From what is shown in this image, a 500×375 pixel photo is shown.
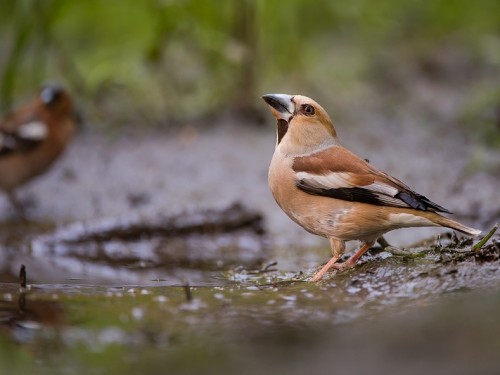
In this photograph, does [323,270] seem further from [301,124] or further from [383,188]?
[301,124]

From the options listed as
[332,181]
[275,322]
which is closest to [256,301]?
[275,322]

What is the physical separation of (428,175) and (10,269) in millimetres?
3999

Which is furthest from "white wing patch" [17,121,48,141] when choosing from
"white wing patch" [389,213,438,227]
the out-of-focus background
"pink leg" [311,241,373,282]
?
"white wing patch" [389,213,438,227]

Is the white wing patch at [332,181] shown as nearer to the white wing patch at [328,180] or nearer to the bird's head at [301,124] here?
the white wing patch at [328,180]

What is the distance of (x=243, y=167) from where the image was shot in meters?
8.58

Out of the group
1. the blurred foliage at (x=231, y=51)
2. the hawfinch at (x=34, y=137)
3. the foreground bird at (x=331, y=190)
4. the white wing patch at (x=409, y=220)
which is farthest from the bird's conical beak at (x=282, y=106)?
the hawfinch at (x=34, y=137)

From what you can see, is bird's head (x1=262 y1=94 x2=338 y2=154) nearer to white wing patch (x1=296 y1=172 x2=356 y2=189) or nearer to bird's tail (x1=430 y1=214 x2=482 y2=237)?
white wing patch (x1=296 y1=172 x2=356 y2=189)

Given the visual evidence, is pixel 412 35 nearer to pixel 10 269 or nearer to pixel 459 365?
pixel 10 269

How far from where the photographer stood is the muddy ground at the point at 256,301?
3160mm

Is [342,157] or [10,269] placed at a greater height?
[342,157]

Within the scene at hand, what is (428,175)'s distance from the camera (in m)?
8.38

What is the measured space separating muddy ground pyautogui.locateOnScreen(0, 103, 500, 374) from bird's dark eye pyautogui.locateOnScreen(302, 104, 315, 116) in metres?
0.90

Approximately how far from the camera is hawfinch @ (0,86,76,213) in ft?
27.3

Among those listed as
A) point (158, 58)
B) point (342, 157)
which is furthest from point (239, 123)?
point (342, 157)
